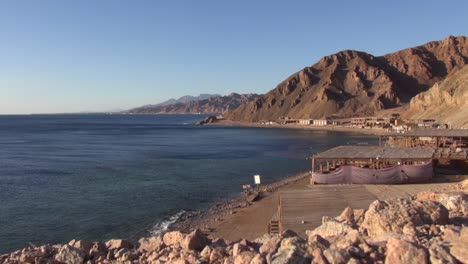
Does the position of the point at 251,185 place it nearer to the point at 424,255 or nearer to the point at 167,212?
the point at 167,212

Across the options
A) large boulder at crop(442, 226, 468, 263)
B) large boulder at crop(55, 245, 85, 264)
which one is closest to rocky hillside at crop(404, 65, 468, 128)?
large boulder at crop(442, 226, 468, 263)

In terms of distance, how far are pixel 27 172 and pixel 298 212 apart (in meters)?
37.4

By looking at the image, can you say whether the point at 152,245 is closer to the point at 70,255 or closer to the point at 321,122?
the point at 70,255

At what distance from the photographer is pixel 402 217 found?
27.0ft

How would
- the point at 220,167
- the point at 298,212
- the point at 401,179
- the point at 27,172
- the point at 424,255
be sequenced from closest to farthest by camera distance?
the point at 424,255
the point at 298,212
the point at 401,179
the point at 27,172
the point at 220,167

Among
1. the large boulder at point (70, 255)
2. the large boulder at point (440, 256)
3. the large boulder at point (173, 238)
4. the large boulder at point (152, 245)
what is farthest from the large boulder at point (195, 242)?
the large boulder at point (440, 256)

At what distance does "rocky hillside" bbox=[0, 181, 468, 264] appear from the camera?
21.1 feet

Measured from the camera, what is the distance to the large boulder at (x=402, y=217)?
8.05 m

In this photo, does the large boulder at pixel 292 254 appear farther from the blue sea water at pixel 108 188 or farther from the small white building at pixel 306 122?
the small white building at pixel 306 122

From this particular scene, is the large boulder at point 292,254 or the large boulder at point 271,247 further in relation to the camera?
the large boulder at point 271,247

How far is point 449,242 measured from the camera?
6793 mm

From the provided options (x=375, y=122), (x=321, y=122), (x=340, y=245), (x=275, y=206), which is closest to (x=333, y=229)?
(x=340, y=245)

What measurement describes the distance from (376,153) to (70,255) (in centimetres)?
2563

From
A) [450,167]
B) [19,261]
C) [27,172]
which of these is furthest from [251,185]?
[19,261]
